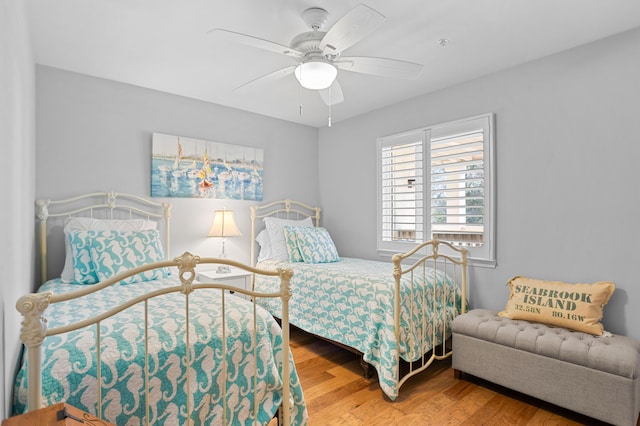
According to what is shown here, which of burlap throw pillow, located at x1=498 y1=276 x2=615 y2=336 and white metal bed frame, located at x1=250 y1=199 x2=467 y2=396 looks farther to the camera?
white metal bed frame, located at x1=250 y1=199 x2=467 y2=396

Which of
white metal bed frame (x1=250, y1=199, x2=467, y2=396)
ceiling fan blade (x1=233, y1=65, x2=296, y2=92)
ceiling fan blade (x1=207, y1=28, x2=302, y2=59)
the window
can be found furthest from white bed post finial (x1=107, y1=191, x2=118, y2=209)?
the window

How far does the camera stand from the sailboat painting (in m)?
3.38

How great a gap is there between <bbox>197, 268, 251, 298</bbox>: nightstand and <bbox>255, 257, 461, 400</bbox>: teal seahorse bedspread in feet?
1.59

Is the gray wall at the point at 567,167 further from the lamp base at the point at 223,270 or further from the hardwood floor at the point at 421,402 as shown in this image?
the lamp base at the point at 223,270

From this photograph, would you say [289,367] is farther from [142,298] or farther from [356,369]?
[356,369]

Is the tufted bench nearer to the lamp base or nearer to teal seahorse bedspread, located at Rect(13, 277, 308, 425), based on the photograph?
teal seahorse bedspread, located at Rect(13, 277, 308, 425)

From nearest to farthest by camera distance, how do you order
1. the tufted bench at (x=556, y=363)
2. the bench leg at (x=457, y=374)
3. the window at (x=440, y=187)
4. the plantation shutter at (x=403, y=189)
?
the tufted bench at (x=556, y=363) < the bench leg at (x=457, y=374) < the window at (x=440, y=187) < the plantation shutter at (x=403, y=189)

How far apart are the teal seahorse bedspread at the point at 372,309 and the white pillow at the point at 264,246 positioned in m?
0.61

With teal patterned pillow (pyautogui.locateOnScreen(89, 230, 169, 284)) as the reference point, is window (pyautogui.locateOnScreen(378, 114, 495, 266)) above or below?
above

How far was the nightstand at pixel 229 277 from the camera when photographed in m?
3.15

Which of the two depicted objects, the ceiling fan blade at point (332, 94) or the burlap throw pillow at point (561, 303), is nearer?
the burlap throw pillow at point (561, 303)

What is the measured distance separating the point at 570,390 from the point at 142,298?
7.82 ft

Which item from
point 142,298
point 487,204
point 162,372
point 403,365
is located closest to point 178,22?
point 142,298

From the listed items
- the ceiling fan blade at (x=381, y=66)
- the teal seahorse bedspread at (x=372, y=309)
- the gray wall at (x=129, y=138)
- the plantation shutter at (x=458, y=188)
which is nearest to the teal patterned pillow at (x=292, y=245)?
the teal seahorse bedspread at (x=372, y=309)
